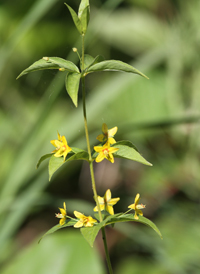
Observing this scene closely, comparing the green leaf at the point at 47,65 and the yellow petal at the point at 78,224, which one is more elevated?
the green leaf at the point at 47,65

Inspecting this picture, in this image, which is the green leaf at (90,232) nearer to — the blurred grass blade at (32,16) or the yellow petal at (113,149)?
the yellow petal at (113,149)

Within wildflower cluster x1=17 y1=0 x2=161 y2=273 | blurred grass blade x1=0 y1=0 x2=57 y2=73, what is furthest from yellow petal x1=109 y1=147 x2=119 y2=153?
blurred grass blade x1=0 y1=0 x2=57 y2=73

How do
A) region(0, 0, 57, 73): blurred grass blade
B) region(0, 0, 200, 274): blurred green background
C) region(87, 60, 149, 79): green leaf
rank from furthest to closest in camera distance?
Answer: region(0, 0, 200, 274): blurred green background
region(0, 0, 57, 73): blurred grass blade
region(87, 60, 149, 79): green leaf

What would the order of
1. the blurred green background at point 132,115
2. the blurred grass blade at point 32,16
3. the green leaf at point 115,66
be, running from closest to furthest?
1. the green leaf at point 115,66
2. the blurred grass blade at point 32,16
3. the blurred green background at point 132,115

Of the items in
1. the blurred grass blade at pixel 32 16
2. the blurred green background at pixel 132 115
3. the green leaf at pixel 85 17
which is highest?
the blurred grass blade at pixel 32 16

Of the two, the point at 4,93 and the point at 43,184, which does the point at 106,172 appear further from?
the point at 43,184

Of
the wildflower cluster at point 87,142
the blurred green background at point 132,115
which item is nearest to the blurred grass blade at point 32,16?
the blurred green background at point 132,115

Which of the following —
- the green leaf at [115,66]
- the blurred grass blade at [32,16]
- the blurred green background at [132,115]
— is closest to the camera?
the green leaf at [115,66]

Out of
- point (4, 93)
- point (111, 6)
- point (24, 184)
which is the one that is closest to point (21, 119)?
point (4, 93)

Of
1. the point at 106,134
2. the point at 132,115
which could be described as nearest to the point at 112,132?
the point at 106,134

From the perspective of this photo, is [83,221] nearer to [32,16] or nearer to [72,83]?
[72,83]

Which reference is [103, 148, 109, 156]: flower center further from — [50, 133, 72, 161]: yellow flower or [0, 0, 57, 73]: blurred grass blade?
[0, 0, 57, 73]: blurred grass blade
